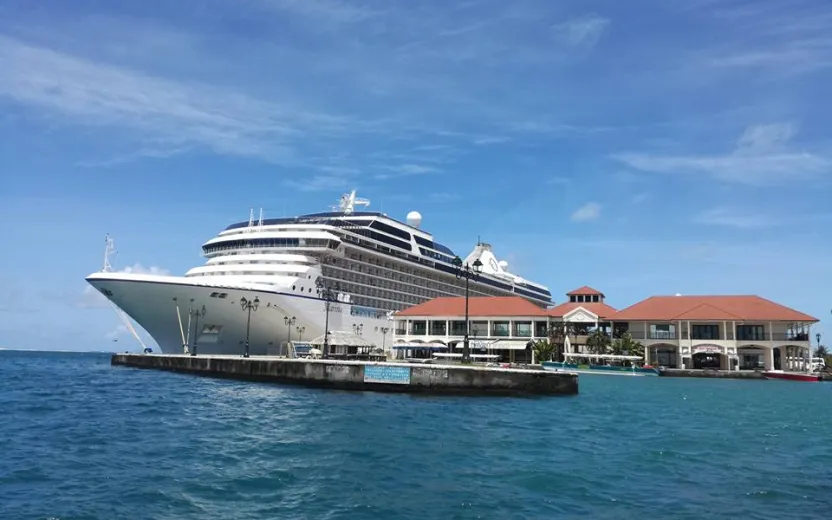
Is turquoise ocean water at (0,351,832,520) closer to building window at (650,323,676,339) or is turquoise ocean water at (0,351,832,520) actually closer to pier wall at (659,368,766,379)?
pier wall at (659,368,766,379)

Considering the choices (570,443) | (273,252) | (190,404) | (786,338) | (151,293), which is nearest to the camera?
(570,443)

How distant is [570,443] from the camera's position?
20.5 metres

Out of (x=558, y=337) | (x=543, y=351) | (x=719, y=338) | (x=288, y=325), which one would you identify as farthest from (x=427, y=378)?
(x=719, y=338)

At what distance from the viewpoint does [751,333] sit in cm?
7300

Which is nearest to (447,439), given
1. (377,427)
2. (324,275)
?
(377,427)

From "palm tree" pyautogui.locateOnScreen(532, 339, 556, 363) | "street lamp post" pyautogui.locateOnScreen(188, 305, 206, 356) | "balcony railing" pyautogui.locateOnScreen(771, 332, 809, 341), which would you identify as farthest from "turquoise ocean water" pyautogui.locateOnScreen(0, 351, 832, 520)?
"balcony railing" pyautogui.locateOnScreen(771, 332, 809, 341)

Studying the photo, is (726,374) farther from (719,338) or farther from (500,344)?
(500,344)

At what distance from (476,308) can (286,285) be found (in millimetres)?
29319

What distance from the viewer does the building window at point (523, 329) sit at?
7562 cm

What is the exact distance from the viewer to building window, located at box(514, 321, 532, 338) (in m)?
75.6

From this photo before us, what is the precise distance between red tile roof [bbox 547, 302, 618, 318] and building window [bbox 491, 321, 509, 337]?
22.9ft

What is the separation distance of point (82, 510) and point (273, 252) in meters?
53.3

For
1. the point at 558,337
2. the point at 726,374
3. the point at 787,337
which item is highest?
the point at 787,337

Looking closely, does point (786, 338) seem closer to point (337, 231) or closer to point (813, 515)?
point (337, 231)
